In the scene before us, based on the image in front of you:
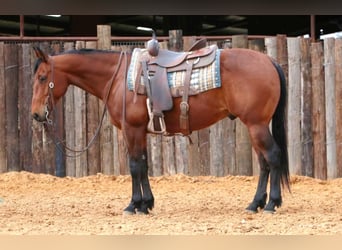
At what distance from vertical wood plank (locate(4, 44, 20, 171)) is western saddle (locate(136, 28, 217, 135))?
3473 mm

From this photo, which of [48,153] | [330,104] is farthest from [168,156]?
[330,104]

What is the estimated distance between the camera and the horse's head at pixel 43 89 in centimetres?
523

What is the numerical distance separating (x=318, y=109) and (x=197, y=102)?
321 centimetres

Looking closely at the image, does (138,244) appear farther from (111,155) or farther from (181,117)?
(111,155)

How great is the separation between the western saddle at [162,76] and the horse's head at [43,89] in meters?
0.87

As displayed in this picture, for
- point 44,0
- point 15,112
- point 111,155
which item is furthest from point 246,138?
point 44,0

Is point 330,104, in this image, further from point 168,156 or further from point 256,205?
point 256,205

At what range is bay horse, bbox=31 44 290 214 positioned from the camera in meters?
5.02

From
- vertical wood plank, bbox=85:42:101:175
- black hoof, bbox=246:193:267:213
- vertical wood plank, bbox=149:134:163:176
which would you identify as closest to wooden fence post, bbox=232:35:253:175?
vertical wood plank, bbox=149:134:163:176

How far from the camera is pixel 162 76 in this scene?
16.6ft

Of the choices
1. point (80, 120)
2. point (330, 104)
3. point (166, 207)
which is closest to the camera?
point (166, 207)

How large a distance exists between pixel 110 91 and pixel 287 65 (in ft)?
11.2

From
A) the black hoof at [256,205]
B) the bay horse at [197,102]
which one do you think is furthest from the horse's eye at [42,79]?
the black hoof at [256,205]

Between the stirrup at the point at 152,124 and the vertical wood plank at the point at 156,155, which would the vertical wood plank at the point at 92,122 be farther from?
the stirrup at the point at 152,124
